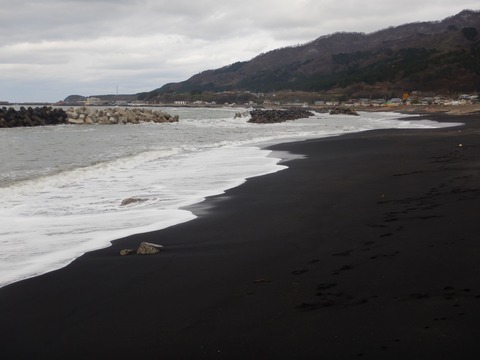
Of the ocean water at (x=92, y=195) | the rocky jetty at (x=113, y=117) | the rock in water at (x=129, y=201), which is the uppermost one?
the rocky jetty at (x=113, y=117)

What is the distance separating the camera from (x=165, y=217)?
827cm

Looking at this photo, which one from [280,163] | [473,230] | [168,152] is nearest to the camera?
[473,230]

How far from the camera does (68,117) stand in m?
56.8

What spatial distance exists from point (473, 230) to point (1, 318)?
4.93 meters

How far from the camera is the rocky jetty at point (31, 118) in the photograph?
50000mm

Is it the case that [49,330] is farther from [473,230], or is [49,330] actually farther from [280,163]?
[280,163]

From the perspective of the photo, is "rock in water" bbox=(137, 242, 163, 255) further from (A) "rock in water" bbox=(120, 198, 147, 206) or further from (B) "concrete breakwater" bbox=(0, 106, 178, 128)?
(B) "concrete breakwater" bbox=(0, 106, 178, 128)

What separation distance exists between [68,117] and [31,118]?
481 centimetres

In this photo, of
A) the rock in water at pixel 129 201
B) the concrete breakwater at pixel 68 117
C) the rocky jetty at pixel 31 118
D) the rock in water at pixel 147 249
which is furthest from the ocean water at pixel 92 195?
the concrete breakwater at pixel 68 117

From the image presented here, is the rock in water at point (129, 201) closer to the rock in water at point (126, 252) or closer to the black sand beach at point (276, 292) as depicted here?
the black sand beach at point (276, 292)

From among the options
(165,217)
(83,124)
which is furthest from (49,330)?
(83,124)

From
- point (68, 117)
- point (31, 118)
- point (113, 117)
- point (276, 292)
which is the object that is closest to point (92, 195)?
point (276, 292)

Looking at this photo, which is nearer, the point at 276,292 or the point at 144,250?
the point at 276,292

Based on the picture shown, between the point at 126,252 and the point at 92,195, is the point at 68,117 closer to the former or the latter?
the point at 92,195
